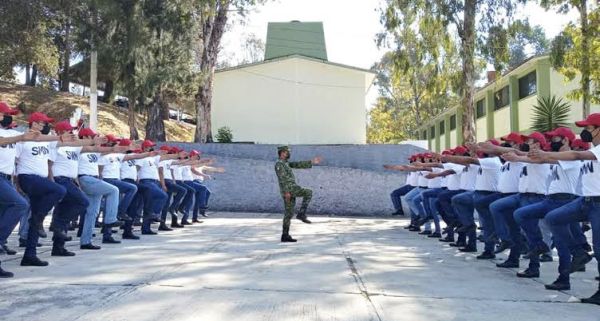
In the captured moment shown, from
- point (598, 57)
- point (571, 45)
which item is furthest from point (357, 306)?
point (571, 45)

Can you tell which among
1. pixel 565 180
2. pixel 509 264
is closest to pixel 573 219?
pixel 565 180

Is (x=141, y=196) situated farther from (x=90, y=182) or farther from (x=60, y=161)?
(x=60, y=161)

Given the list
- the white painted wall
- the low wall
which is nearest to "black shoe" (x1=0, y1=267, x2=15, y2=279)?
the low wall

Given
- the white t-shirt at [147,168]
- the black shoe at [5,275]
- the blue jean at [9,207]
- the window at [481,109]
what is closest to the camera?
the black shoe at [5,275]

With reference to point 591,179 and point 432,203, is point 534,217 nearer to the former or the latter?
point 591,179

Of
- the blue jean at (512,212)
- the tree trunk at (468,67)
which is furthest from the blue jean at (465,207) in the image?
the tree trunk at (468,67)

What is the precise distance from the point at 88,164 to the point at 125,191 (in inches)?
54.9

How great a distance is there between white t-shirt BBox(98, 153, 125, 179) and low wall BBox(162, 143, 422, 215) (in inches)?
333

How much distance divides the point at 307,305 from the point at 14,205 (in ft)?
12.2

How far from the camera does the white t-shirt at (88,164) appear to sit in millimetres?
8789

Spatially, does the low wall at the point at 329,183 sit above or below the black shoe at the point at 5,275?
above

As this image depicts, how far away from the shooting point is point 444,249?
32.6 feet

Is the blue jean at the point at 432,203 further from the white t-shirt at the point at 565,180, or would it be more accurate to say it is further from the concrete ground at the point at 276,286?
the white t-shirt at the point at 565,180

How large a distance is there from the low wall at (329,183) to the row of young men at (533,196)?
736cm
